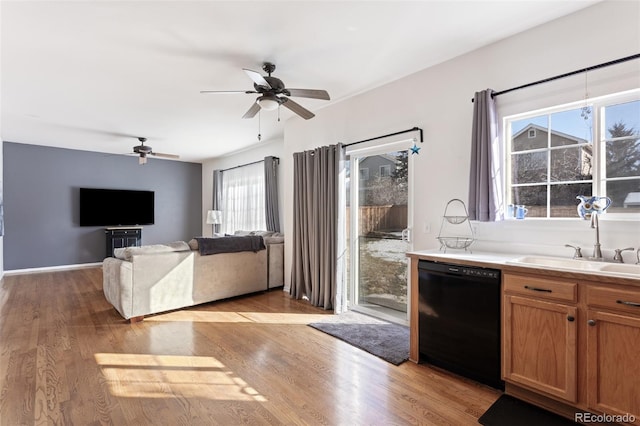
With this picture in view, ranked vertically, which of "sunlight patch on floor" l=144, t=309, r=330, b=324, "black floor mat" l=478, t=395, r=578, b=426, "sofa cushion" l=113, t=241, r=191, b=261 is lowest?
"sunlight patch on floor" l=144, t=309, r=330, b=324

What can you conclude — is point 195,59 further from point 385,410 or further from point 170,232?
point 170,232

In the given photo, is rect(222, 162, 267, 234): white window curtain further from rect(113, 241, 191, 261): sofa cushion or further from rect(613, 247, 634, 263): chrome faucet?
rect(613, 247, 634, 263): chrome faucet

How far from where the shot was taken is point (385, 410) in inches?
81.0

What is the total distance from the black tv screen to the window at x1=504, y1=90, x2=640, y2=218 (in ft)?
26.4

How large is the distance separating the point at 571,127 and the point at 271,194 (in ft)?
15.4

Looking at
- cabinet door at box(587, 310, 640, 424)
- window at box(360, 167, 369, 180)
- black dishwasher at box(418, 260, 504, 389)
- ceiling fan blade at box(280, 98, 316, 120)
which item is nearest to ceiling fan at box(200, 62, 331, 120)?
ceiling fan blade at box(280, 98, 316, 120)

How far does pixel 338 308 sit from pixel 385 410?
1.96 meters

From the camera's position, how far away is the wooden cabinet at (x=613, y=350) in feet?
5.53

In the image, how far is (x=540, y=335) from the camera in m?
2.01

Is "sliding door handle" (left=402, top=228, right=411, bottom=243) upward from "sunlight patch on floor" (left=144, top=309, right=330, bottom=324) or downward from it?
upward

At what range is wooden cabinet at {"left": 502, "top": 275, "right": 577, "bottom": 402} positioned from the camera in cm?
189

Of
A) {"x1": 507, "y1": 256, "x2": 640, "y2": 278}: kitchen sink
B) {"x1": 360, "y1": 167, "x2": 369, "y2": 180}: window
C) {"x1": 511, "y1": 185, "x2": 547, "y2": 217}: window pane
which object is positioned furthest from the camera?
{"x1": 360, "y1": 167, "x2": 369, "y2": 180}: window

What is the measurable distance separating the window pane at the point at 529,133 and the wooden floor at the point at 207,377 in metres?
2.02
